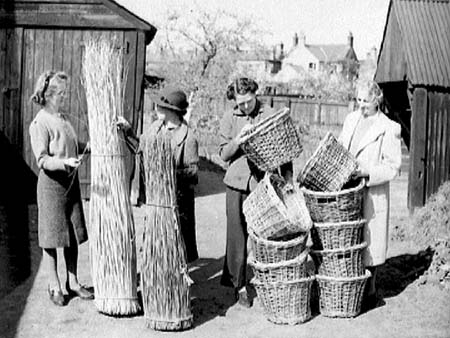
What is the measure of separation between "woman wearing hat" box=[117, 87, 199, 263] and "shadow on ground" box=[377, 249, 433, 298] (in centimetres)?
194

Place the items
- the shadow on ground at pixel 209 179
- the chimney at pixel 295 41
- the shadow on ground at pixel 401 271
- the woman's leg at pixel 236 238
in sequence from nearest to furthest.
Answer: the woman's leg at pixel 236 238 → the shadow on ground at pixel 401 271 → the shadow on ground at pixel 209 179 → the chimney at pixel 295 41

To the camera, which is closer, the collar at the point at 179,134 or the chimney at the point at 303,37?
the collar at the point at 179,134

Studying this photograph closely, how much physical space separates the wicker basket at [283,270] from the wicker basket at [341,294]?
0.27 m

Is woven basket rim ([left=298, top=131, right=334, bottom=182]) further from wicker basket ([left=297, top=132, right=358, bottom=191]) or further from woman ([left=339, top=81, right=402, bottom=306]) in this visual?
woman ([left=339, top=81, right=402, bottom=306])

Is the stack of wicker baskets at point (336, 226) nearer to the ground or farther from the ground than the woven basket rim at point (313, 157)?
nearer to the ground

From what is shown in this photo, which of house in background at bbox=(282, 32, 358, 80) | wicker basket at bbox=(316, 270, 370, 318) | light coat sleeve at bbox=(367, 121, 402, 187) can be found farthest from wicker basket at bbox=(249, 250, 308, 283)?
house in background at bbox=(282, 32, 358, 80)

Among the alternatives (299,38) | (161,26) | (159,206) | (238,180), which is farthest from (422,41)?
(299,38)

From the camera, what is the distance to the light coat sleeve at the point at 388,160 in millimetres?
5566

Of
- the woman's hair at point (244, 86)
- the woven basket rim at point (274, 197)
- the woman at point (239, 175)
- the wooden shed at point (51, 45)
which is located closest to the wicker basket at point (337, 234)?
the woven basket rim at point (274, 197)

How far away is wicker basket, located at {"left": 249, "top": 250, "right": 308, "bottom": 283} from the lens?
17.5ft

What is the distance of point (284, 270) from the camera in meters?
5.34

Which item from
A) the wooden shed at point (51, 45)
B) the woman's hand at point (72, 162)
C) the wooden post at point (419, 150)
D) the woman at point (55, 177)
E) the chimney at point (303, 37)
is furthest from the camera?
the chimney at point (303, 37)

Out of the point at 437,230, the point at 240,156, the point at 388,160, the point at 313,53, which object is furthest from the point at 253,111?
the point at 313,53

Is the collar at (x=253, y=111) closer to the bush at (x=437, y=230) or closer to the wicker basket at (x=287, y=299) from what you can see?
the wicker basket at (x=287, y=299)
